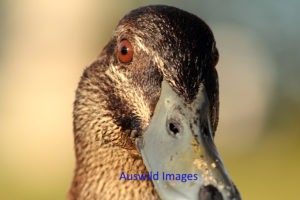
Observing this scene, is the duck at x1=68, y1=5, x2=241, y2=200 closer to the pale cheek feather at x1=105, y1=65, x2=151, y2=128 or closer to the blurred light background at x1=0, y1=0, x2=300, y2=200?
the pale cheek feather at x1=105, y1=65, x2=151, y2=128

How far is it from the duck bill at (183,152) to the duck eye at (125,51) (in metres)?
0.37

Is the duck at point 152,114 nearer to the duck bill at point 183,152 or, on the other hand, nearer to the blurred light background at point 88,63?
the duck bill at point 183,152

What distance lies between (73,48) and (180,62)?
1575cm

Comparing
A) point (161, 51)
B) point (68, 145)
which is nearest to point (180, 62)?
point (161, 51)

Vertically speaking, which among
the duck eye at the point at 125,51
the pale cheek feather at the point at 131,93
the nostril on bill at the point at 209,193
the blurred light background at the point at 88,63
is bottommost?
the blurred light background at the point at 88,63

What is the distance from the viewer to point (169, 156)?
90.5 inches

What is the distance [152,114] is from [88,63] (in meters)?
14.4

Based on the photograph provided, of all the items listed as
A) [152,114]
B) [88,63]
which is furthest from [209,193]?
[88,63]

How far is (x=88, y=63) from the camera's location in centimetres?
1659

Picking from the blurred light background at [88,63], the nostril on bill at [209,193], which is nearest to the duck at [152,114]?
the nostril on bill at [209,193]

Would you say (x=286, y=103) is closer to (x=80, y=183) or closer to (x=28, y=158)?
(x=28, y=158)

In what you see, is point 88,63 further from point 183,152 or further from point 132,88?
point 183,152

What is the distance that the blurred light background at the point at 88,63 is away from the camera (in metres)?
11.6

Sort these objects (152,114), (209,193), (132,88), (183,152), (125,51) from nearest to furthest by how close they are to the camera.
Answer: (209,193)
(183,152)
(152,114)
(132,88)
(125,51)
